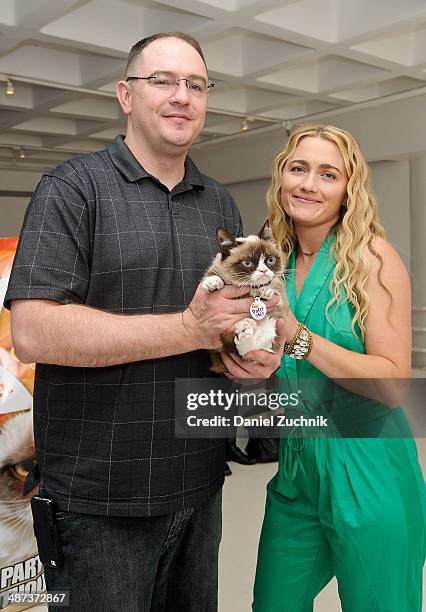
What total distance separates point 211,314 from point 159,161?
1.54ft

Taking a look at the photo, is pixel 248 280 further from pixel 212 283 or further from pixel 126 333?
pixel 126 333

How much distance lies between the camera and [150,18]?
483cm

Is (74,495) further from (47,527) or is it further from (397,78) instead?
(397,78)

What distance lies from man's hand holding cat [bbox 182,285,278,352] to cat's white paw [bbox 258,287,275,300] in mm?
83

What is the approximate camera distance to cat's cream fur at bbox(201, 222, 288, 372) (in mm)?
1460

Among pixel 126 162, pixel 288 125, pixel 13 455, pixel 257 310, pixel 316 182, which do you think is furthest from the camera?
pixel 288 125

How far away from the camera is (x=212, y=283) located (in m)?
1.37

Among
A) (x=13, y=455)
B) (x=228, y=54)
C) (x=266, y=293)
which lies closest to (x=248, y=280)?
(x=266, y=293)

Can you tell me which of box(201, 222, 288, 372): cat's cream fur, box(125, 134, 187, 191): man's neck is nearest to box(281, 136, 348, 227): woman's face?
box(201, 222, 288, 372): cat's cream fur

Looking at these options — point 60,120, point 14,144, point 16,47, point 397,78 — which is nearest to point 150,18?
point 16,47

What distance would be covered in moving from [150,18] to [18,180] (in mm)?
6751

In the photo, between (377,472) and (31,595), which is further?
(31,595)

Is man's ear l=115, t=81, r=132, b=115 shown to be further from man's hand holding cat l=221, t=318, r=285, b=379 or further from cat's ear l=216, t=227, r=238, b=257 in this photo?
man's hand holding cat l=221, t=318, r=285, b=379

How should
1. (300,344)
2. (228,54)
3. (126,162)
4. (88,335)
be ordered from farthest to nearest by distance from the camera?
1. (228,54)
2. (300,344)
3. (126,162)
4. (88,335)
